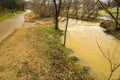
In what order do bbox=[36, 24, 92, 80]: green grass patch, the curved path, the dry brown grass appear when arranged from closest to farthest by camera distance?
1. the dry brown grass
2. bbox=[36, 24, 92, 80]: green grass patch
3. the curved path

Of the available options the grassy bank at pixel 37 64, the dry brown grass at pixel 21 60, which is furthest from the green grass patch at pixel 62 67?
the dry brown grass at pixel 21 60

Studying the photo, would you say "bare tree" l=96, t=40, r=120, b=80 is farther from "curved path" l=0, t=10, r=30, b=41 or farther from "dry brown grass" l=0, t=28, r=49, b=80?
"curved path" l=0, t=10, r=30, b=41

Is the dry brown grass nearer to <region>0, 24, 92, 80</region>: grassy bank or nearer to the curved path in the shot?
<region>0, 24, 92, 80</region>: grassy bank

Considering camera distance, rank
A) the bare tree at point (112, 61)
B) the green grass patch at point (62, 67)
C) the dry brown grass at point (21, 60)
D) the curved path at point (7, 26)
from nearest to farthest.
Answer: the bare tree at point (112, 61) → the dry brown grass at point (21, 60) → the green grass patch at point (62, 67) → the curved path at point (7, 26)

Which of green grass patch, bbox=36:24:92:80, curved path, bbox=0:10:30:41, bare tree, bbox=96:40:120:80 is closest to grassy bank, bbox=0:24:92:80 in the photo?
green grass patch, bbox=36:24:92:80

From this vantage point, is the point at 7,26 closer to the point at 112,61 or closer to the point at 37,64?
the point at 37,64

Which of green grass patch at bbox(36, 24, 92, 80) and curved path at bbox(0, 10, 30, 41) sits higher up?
curved path at bbox(0, 10, 30, 41)

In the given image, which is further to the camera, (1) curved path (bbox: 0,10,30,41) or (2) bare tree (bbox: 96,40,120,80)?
(1) curved path (bbox: 0,10,30,41)

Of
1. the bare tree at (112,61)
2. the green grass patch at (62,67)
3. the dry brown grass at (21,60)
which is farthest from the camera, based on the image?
the green grass patch at (62,67)

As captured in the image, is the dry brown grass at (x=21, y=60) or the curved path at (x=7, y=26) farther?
the curved path at (x=7, y=26)

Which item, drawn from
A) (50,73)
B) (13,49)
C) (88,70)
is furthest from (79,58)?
(13,49)

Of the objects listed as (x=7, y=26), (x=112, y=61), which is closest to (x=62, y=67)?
(x=112, y=61)

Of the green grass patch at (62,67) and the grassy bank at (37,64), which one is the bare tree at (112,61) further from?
the grassy bank at (37,64)

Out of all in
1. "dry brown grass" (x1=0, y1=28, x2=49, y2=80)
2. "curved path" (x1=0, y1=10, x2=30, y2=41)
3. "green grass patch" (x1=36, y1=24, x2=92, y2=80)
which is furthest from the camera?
"curved path" (x1=0, y1=10, x2=30, y2=41)
